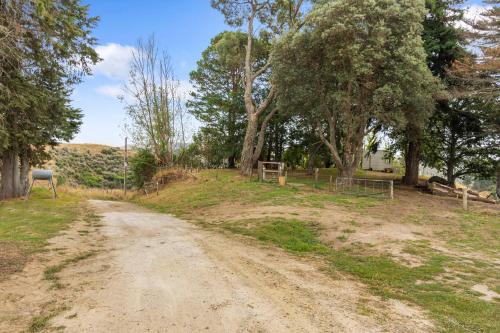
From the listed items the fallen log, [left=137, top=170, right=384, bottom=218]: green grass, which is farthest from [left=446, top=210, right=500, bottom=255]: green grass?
the fallen log

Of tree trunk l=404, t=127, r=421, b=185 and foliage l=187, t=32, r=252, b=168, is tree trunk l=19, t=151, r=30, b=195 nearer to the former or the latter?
foliage l=187, t=32, r=252, b=168

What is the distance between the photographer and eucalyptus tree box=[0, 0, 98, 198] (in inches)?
296

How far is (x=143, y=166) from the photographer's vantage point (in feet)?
104

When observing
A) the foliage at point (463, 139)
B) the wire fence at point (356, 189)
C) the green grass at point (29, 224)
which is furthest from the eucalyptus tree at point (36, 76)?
the foliage at point (463, 139)

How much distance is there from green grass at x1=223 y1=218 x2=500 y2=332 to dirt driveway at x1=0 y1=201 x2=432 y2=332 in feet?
1.39

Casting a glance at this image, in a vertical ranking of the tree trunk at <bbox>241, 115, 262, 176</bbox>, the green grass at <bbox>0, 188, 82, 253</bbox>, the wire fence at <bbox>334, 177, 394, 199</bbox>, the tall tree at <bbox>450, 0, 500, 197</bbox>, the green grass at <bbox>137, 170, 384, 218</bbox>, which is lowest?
the green grass at <bbox>0, 188, 82, 253</bbox>

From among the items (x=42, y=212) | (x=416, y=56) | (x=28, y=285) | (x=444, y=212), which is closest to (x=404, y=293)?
(x=28, y=285)

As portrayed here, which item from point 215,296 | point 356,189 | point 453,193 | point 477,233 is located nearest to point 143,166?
point 356,189

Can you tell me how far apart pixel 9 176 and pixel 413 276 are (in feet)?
68.1

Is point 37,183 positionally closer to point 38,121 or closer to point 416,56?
point 38,121

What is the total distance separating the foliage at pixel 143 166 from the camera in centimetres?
3108

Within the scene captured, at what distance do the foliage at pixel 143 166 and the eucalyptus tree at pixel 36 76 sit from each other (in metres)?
10.3

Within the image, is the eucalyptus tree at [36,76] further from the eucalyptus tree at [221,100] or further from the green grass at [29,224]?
the eucalyptus tree at [221,100]

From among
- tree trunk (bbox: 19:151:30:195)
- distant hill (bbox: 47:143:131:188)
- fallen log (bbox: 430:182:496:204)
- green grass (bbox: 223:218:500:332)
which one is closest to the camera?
→ green grass (bbox: 223:218:500:332)
